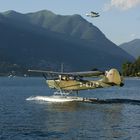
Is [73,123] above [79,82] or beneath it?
beneath

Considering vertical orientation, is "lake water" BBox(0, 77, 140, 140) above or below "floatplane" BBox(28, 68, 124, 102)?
below

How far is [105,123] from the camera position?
42.0 meters

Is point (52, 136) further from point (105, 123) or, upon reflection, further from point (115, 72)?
point (115, 72)

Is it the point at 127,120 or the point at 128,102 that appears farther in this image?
the point at 128,102

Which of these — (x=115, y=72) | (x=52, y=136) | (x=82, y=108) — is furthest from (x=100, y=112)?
(x=52, y=136)

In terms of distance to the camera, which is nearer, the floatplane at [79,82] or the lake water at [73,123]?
the lake water at [73,123]

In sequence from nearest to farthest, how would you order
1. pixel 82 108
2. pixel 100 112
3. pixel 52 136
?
pixel 52 136
pixel 100 112
pixel 82 108

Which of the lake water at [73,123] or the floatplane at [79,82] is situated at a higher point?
the floatplane at [79,82]

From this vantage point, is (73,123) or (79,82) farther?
(79,82)

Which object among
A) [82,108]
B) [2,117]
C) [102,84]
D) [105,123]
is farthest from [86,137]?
[102,84]

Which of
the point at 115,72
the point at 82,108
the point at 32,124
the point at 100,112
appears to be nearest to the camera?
the point at 32,124

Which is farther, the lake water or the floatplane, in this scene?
the floatplane

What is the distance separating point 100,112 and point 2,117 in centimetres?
1015

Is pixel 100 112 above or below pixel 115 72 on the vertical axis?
below
